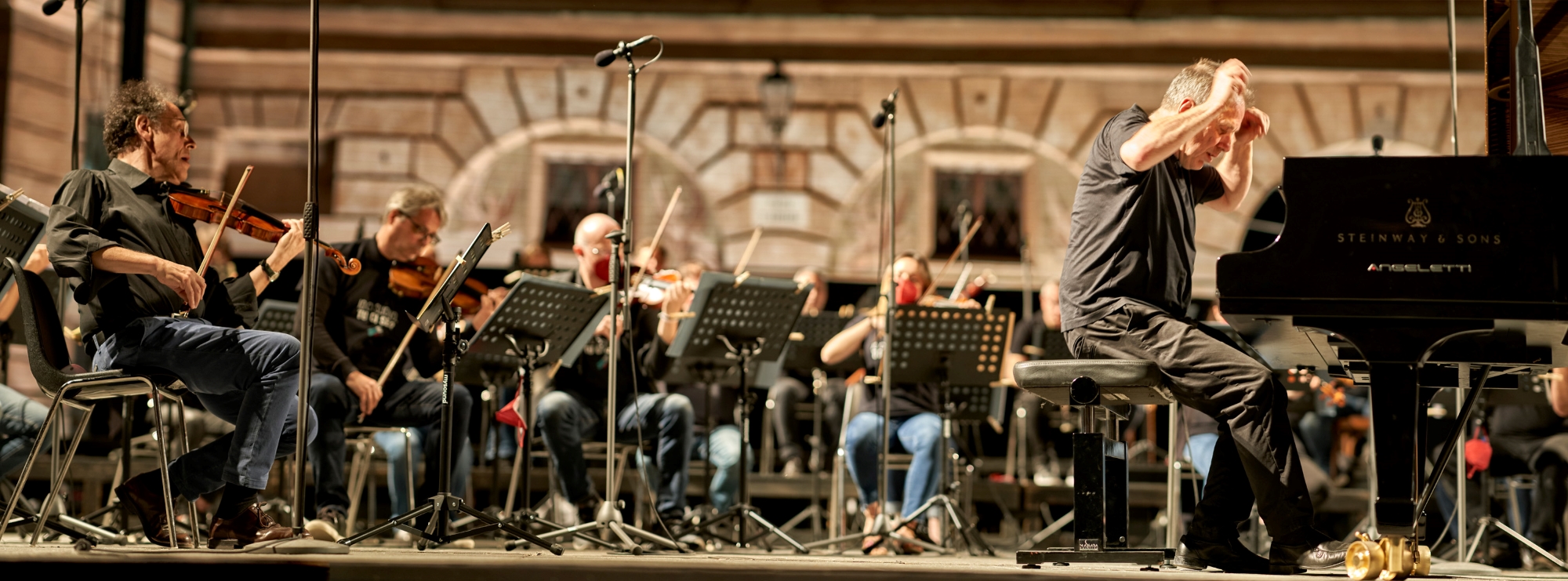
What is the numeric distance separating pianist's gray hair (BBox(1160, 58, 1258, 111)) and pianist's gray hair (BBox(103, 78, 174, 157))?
2.78m

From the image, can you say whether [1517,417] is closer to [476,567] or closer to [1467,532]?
[1467,532]

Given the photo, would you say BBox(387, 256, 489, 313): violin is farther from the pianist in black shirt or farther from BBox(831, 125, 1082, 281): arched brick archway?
BBox(831, 125, 1082, 281): arched brick archway

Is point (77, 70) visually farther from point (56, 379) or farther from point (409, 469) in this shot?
point (409, 469)

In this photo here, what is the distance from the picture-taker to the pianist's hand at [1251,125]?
3.53 metres

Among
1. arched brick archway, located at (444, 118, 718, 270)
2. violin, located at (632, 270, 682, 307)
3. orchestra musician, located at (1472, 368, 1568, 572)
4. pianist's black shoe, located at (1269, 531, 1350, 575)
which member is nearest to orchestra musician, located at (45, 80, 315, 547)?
violin, located at (632, 270, 682, 307)

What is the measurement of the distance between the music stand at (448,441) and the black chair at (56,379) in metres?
0.65

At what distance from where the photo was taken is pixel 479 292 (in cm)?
475

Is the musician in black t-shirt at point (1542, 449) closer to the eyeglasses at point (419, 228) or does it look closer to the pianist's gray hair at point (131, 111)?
the eyeglasses at point (419, 228)

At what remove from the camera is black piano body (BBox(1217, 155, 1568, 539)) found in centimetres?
267

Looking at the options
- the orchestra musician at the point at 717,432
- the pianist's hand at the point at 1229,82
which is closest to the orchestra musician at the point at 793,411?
the orchestra musician at the point at 717,432

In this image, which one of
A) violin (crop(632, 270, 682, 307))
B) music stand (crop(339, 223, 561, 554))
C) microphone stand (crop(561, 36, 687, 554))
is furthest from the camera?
violin (crop(632, 270, 682, 307))

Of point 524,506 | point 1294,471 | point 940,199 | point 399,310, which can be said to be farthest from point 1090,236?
point 940,199

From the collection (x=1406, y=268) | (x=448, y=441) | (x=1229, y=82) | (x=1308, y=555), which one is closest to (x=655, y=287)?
(x=448, y=441)

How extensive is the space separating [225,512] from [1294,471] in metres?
2.74
